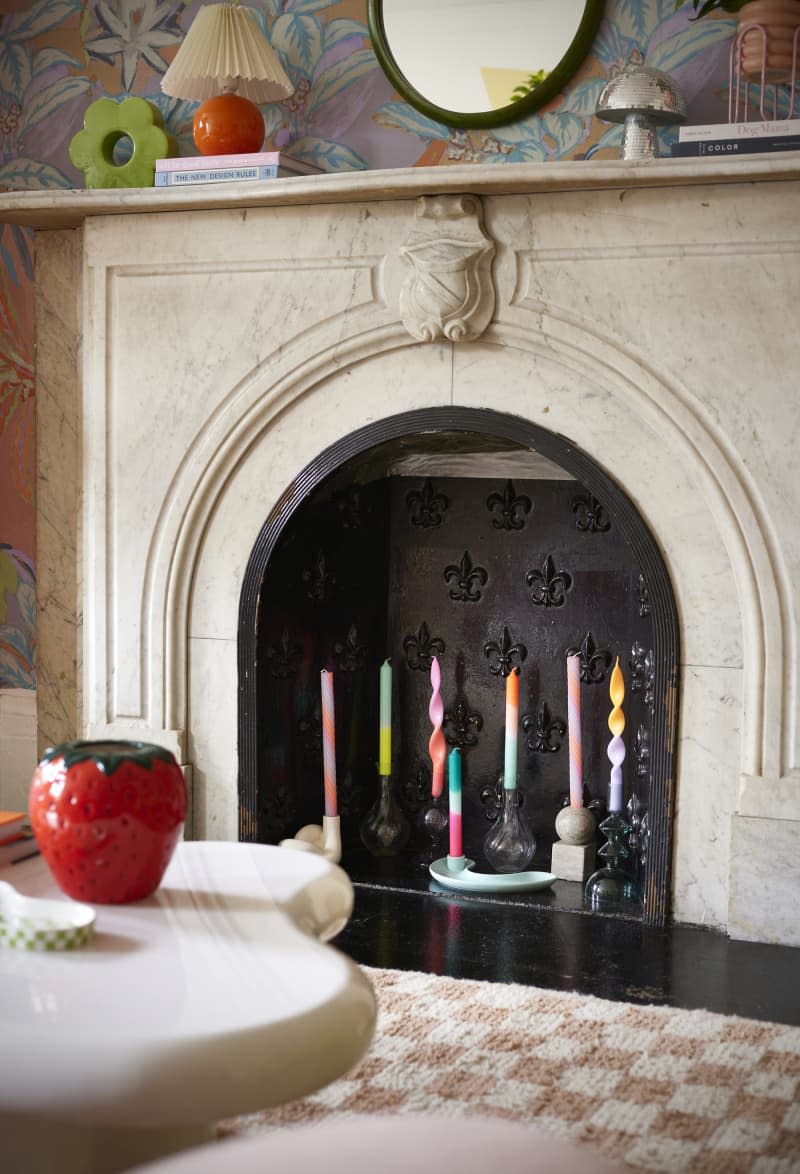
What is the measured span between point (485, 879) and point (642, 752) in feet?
1.56

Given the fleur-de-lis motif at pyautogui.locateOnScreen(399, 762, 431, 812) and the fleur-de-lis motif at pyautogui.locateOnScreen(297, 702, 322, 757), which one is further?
the fleur-de-lis motif at pyautogui.locateOnScreen(399, 762, 431, 812)

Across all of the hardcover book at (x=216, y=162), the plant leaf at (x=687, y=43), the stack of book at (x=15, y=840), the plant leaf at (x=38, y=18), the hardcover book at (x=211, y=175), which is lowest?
the stack of book at (x=15, y=840)

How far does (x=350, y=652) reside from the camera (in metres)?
3.32

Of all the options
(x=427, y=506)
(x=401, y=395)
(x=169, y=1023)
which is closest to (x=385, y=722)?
(x=427, y=506)

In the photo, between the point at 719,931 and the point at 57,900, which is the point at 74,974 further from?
the point at 719,931

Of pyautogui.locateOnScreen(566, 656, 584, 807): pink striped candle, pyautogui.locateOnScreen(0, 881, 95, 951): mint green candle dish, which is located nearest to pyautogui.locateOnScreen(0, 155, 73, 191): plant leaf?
pyautogui.locateOnScreen(566, 656, 584, 807): pink striped candle

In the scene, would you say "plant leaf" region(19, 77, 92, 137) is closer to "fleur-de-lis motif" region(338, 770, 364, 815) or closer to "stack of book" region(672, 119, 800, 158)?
"stack of book" region(672, 119, 800, 158)

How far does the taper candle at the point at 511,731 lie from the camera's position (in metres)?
3.00

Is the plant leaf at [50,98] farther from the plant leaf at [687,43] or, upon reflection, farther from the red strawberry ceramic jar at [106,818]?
the red strawberry ceramic jar at [106,818]

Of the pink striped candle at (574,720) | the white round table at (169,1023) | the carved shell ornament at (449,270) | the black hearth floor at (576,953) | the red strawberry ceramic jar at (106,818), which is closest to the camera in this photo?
the white round table at (169,1023)

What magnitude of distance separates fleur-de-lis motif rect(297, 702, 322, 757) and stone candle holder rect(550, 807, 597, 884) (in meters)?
0.64

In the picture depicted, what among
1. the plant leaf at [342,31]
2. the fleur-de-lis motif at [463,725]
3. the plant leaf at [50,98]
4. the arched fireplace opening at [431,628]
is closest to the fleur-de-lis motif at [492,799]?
the arched fireplace opening at [431,628]

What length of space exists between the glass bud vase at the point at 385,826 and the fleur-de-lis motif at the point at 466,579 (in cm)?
50

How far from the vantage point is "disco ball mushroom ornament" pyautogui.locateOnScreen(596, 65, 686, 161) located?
264 centimetres
